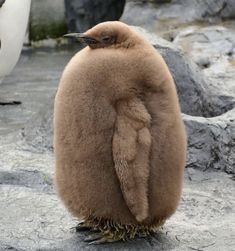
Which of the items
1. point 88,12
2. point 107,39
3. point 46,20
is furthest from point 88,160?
point 88,12

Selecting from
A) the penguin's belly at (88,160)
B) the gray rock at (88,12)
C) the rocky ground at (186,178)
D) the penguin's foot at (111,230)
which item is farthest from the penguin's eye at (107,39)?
the gray rock at (88,12)

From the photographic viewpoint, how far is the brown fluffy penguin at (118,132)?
2.51 m

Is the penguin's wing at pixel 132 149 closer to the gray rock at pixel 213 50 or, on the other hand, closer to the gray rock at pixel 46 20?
the gray rock at pixel 213 50

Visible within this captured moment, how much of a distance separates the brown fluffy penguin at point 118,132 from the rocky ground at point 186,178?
207mm

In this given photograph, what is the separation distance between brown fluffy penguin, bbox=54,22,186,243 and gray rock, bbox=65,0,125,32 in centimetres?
711

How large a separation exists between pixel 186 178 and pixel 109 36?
1.30m

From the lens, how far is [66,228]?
9.42ft

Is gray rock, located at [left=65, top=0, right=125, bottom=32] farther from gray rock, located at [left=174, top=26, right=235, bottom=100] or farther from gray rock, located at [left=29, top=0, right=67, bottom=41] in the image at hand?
gray rock, located at [left=174, top=26, right=235, bottom=100]

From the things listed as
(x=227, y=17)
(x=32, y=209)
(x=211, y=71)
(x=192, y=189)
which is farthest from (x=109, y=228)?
(x=227, y=17)

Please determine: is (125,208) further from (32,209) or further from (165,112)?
(32,209)

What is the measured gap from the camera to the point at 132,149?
8.15 feet

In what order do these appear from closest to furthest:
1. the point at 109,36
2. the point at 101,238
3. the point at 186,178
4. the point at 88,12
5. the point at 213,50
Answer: the point at 109,36
the point at 101,238
the point at 186,178
the point at 213,50
the point at 88,12

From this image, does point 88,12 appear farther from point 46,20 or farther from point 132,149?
point 132,149

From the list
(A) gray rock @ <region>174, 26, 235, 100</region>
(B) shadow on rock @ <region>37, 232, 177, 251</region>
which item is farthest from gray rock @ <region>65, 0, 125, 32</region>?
(B) shadow on rock @ <region>37, 232, 177, 251</region>
